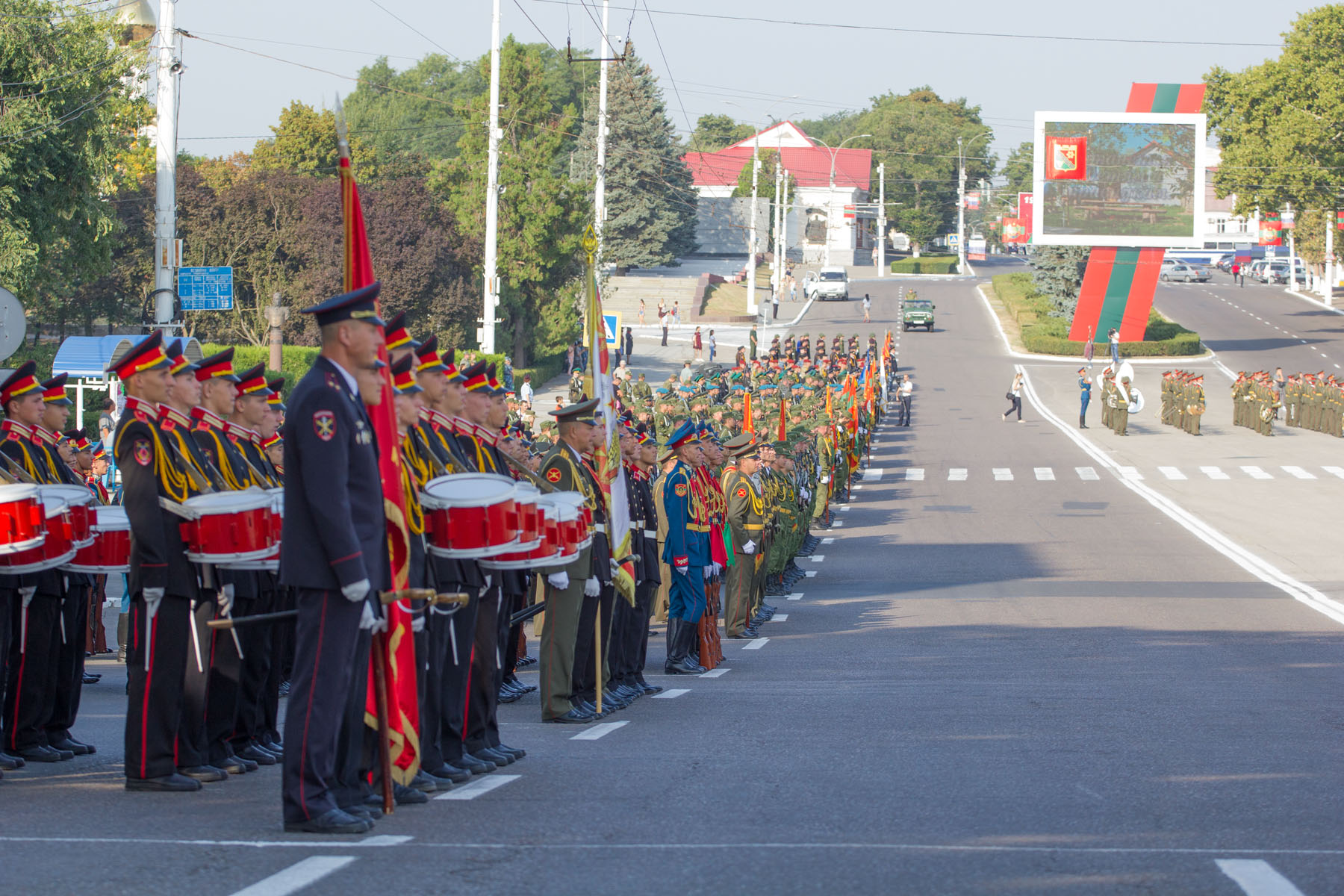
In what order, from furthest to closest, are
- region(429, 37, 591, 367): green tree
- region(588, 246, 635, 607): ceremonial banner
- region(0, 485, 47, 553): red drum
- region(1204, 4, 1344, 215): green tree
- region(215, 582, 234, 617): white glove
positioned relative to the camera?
region(1204, 4, 1344, 215): green tree → region(429, 37, 591, 367): green tree → region(588, 246, 635, 607): ceremonial banner → region(0, 485, 47, 553): red drum → region(215, 582, 234, 617): white glove

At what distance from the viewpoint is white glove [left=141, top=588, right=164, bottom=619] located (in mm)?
6871

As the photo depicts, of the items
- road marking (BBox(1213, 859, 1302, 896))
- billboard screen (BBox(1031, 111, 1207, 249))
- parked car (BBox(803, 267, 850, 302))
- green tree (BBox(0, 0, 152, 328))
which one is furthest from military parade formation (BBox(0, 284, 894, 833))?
parked car (BBox(803, 267, 850, 302))

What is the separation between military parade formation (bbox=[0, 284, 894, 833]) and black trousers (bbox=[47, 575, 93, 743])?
0.01m

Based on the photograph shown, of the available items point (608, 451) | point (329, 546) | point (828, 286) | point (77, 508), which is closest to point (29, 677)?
point (77, 508)

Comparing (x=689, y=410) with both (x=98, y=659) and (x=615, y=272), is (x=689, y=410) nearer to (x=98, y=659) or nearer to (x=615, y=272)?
(x=98, y=659)

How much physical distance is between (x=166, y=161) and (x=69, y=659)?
550 inches

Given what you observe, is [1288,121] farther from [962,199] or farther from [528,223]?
[962,199]

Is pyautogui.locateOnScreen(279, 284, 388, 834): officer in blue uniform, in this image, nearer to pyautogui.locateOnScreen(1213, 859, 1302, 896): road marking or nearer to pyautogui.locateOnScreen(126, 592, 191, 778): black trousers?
pyautogui.locateOnScreen(126, 592, 191, 778): black trousers

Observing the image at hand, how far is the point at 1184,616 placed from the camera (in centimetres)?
1659

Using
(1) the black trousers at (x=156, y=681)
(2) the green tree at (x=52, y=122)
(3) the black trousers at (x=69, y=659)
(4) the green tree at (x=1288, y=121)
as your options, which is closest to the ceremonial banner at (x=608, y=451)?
(3) the black trousers at (x=69, y=659)

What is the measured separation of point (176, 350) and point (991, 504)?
26206 mm

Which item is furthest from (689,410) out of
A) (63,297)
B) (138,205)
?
(138,205)

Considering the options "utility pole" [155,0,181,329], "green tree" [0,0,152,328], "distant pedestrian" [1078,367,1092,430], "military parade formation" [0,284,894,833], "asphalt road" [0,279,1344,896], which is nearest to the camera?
"asphalt road" [0,279,1344,896]

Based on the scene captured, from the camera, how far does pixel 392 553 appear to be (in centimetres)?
632
